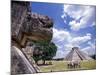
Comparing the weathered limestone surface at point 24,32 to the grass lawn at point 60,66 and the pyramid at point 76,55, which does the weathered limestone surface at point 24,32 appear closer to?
the grass lawn at point 60,66

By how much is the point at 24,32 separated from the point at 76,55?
2.21ft

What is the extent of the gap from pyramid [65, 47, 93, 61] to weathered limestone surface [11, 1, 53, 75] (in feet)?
1.02

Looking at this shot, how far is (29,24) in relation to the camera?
6.97 feet

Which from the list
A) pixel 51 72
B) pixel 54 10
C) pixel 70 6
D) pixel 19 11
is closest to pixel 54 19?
pixel 54 10

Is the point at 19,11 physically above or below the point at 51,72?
above

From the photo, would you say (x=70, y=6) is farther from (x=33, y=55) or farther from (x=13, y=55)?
(x=13, y=55)

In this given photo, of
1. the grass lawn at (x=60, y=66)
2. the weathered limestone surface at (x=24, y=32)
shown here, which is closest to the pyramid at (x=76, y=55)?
the grass lawn at (x=60, y=66)

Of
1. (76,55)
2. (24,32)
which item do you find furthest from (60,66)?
(24,32)

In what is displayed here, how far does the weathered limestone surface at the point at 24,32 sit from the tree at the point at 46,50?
6 cm

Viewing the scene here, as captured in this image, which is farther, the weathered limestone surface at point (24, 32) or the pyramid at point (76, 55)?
the pyramid at point (76, 55)

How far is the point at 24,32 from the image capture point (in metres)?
2.10

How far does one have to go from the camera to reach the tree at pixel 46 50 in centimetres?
215

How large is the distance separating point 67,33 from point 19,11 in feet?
2.00

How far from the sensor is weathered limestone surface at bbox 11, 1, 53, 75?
6.73ft
